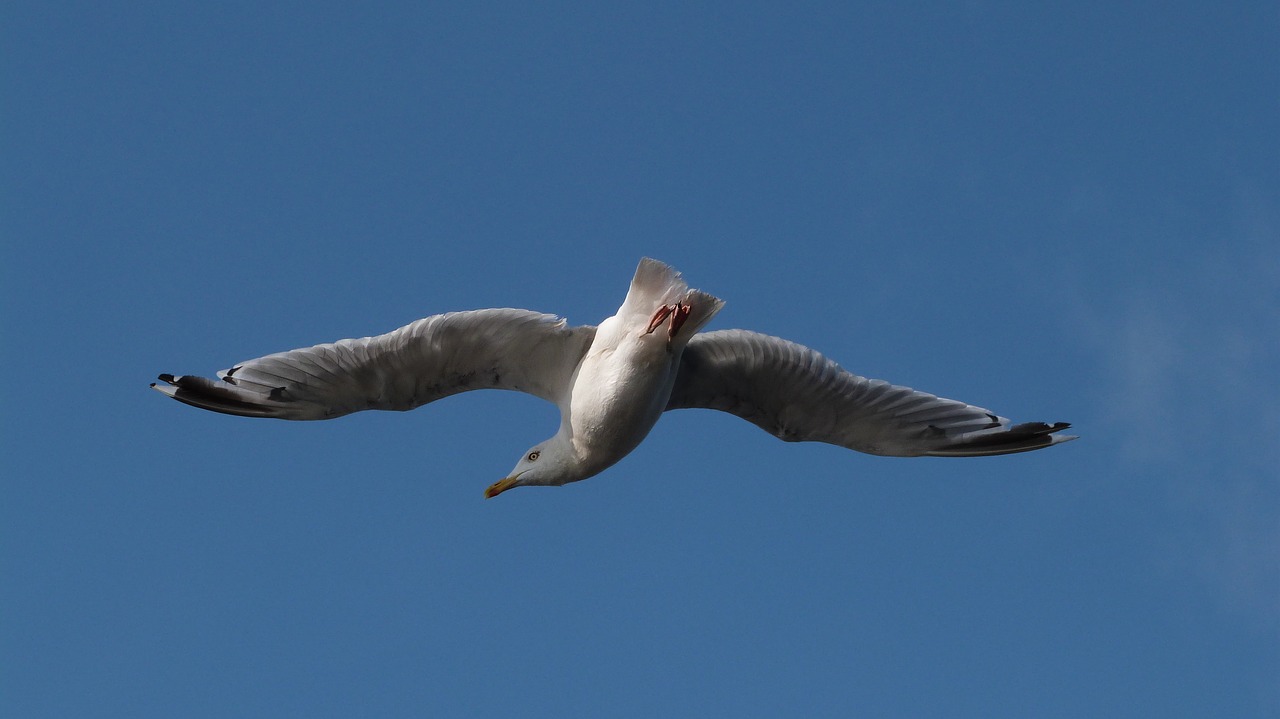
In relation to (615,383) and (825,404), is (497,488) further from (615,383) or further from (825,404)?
(825,404)

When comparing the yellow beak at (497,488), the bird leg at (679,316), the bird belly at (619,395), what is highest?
the bird leg at (679,316)

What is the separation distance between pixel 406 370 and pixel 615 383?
183 cm

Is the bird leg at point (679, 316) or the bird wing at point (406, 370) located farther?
the bird wing at point (406, 370)

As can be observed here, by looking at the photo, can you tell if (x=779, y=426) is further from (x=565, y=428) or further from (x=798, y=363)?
(x=565, y=428)

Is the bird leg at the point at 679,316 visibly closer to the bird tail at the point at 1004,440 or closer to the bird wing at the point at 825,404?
the bird wing at the point at 825,404

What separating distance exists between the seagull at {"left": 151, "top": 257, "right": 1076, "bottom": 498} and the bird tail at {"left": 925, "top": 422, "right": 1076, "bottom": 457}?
1cm

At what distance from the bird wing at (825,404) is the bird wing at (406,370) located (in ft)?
3.82

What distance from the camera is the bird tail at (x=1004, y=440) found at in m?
14.6

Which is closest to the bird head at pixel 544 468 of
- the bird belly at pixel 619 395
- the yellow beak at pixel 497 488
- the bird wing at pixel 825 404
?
the yellow beak at pixel 497 488

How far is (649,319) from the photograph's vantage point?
1307 centimetres

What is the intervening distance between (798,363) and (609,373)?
5.85ft

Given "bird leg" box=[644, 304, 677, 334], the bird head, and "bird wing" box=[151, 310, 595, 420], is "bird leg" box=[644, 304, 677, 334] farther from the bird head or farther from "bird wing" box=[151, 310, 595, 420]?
the bird head

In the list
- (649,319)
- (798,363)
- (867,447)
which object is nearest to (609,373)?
(649,319)

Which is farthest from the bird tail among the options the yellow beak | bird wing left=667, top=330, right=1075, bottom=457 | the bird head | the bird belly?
the yellow beak
